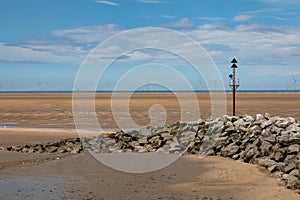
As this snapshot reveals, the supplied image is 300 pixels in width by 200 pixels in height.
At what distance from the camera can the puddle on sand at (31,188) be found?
9.57 metres

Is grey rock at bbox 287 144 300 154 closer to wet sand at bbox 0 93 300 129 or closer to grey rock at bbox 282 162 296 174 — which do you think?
grey rock at bbox 282 162 296 174

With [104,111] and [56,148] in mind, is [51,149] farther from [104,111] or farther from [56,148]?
[104,111]

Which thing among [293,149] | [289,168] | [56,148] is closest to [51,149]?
[56,148]

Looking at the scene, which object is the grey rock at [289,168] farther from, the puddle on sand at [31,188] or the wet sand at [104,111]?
the wet sand at [104,111]

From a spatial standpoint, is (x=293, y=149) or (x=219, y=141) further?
(x=219, y=141)

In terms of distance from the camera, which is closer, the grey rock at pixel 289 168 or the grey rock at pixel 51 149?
the grey rock at pixel 289 168

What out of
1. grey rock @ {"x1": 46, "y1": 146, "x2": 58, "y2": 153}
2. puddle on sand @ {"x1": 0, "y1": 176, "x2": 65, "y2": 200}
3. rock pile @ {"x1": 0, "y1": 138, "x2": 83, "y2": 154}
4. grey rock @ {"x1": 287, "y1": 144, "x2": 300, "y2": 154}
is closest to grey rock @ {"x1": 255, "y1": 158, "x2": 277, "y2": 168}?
grey rock @ {"x1": 287, "y1": 144, "x2": 300, "y2": 154}

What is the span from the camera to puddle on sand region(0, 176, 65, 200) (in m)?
9.57

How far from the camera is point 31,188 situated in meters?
10.3

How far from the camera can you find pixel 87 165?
13.6 m

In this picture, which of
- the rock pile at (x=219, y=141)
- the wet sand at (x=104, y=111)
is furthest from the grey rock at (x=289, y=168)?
the wet sand at (x=104, y=111)

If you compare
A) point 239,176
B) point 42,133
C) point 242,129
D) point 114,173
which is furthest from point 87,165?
point 42,133

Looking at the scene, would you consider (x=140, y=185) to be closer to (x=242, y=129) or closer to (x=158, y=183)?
(x=158, y=183)

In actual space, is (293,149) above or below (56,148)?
above
